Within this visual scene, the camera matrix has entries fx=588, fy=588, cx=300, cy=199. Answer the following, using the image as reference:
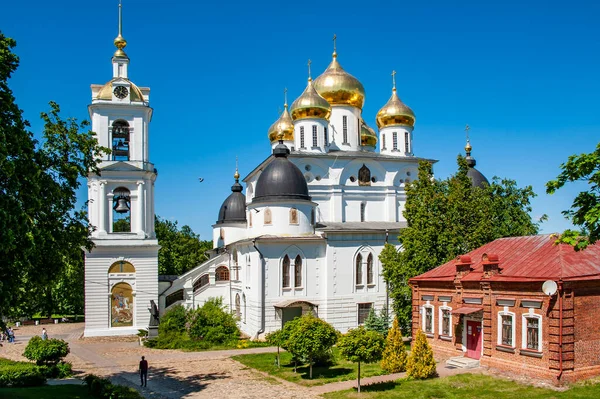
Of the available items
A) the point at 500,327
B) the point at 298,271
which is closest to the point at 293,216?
the point at 298,271

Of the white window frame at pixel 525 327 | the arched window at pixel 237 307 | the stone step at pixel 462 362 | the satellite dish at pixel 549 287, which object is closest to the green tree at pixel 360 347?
the stone step at pixel 462 362

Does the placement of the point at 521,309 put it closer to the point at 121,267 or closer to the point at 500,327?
the point at 500,327

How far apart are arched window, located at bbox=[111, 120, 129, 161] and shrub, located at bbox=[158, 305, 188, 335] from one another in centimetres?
903

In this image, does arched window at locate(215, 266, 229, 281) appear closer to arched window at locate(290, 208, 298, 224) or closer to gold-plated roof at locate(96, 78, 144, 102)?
arched window at locate(290, 208, 298, 224)

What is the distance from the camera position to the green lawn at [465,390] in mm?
17203

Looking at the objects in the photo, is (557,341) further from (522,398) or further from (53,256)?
(53,256)

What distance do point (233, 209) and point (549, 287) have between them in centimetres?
2739

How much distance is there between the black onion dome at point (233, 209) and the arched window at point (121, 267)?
→ 10642 mm

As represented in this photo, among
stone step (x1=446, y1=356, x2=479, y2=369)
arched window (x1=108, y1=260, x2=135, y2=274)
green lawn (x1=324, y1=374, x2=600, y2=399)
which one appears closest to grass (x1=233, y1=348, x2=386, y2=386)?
green lawn (x1=324, y1=374, x2=600, y2=399)

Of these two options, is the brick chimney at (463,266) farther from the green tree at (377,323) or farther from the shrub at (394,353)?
the green tree at (377,323)

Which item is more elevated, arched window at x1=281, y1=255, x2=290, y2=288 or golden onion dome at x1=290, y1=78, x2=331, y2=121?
golden onion dome at x1=290, y1=78, x2=331, y2=121

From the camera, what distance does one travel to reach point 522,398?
16.9 meters

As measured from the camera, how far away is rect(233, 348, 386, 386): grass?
20844mm

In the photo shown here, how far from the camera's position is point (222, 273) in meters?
35.2
